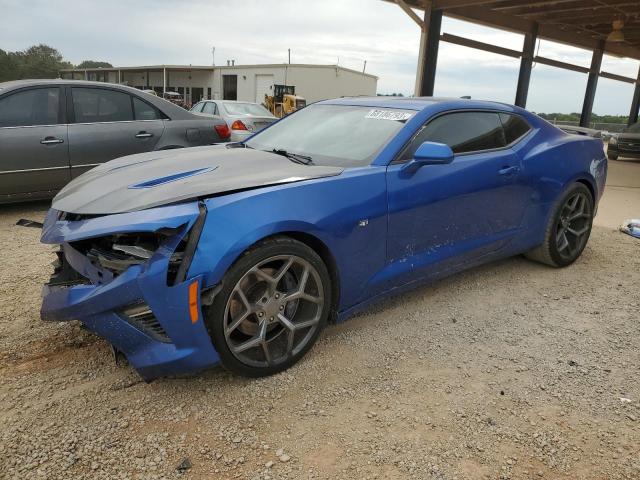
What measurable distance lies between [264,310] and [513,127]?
2617 mm

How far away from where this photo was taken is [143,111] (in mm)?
6016

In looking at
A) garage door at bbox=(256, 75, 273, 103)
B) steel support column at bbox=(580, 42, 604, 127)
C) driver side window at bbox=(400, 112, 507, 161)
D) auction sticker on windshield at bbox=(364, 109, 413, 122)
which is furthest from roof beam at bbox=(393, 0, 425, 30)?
garage door at bbox=(256, 75, 273, 103)

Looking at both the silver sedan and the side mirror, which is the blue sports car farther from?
the silver sedan

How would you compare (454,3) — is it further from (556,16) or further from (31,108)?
(31,108)

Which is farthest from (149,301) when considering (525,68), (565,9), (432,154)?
(525,68)

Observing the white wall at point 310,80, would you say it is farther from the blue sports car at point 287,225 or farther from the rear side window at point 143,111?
the blue sports car at point 287,225

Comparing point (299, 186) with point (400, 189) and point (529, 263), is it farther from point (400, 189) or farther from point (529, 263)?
point (529, 263)

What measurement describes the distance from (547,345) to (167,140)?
4751 mm

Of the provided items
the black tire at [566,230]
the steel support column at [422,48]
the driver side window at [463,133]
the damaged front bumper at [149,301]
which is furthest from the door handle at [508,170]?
the steel support column at [422,48]

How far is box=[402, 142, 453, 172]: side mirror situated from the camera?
291cm

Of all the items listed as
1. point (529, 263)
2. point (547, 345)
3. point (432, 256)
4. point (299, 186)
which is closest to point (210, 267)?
point (299, 186)

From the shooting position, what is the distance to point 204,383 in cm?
253

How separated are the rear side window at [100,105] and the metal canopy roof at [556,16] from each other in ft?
24.5

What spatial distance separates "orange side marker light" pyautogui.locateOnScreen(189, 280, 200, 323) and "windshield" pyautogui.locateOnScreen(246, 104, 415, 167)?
122 cm
